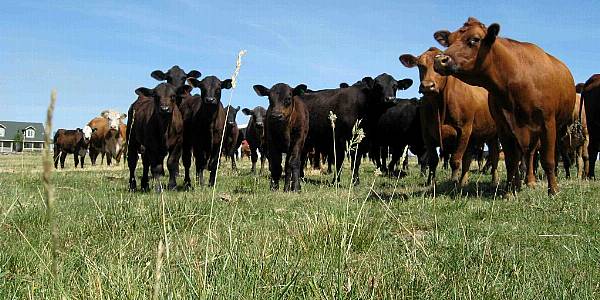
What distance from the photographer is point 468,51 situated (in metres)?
7.56

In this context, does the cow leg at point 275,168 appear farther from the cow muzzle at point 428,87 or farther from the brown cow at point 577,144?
the brown cow at point 577,144

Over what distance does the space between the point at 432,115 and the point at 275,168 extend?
312cm

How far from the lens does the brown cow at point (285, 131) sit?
1038 cm

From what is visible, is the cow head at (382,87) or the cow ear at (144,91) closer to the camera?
the cow ear at (144,91)

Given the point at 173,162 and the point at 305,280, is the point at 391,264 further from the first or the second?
the point at 173,162

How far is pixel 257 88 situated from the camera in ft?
37.2

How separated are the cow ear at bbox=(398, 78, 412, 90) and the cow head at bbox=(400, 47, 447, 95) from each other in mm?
4013

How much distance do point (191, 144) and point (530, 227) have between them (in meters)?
8.71

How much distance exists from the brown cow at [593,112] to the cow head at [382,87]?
4261 mm

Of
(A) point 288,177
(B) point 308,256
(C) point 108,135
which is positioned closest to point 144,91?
(A) point 288,177

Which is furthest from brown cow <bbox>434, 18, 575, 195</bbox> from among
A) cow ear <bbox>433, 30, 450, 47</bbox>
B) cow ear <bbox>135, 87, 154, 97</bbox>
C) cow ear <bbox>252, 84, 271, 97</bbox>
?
cow ear <bbox>135, 87, 154, 97</bbox>

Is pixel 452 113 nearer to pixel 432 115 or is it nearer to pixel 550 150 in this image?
pixel 432 115

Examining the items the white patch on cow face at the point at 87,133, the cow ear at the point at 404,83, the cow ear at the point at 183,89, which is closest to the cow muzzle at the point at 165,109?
the cow ear at the point at 183,89

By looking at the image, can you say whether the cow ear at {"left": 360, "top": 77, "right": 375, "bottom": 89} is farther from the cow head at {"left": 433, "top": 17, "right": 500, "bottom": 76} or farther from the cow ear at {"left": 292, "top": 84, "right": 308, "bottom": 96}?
the cow head at {"left": 433, "top": 17, "right": 500, "bottom": 76}
